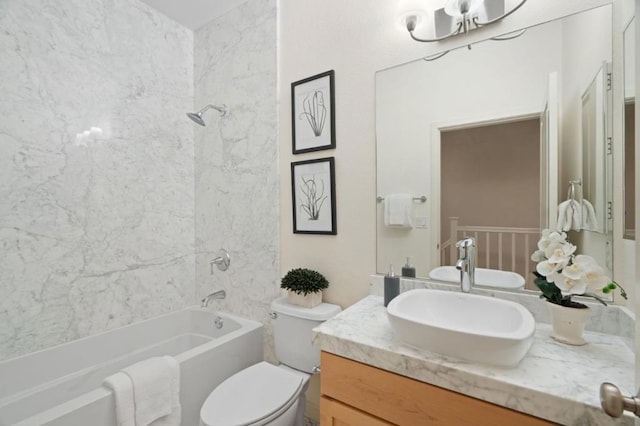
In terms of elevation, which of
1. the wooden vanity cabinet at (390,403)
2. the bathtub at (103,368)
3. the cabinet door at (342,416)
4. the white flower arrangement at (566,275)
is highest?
the white flower arrangement at (566,275)

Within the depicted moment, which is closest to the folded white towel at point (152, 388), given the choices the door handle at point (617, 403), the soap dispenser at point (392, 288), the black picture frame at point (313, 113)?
the soap dispenser at point (392, 288)

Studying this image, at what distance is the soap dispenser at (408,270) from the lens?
57.3 inches

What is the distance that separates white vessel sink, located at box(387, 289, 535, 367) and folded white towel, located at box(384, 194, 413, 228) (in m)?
0.37

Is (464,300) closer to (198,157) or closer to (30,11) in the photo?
(198,157)

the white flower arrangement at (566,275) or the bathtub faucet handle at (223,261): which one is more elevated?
the white flower arrangement at (566,275)

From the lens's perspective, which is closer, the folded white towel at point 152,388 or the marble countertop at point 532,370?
the marble countertop at point 532,370

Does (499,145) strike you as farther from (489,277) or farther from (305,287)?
(305,287)

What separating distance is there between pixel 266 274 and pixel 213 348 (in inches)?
21.0

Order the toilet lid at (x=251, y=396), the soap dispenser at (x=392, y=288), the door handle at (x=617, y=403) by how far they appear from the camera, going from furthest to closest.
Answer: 1. the soap dispenser at (x=392, y=288)
2. the toilet lid at (x=251, y=396)
3. the door handle at (x=617, y=403)

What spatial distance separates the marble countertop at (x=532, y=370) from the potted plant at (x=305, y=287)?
500mm

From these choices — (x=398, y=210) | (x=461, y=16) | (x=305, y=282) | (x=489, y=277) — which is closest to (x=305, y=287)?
(x=305, y=282)

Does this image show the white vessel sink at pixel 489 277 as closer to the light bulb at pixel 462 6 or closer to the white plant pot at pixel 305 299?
the white plant pot at pixel 305 299

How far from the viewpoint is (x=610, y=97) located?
1.06 meters

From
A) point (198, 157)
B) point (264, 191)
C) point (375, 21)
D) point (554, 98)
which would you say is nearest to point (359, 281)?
point (264, 191)
